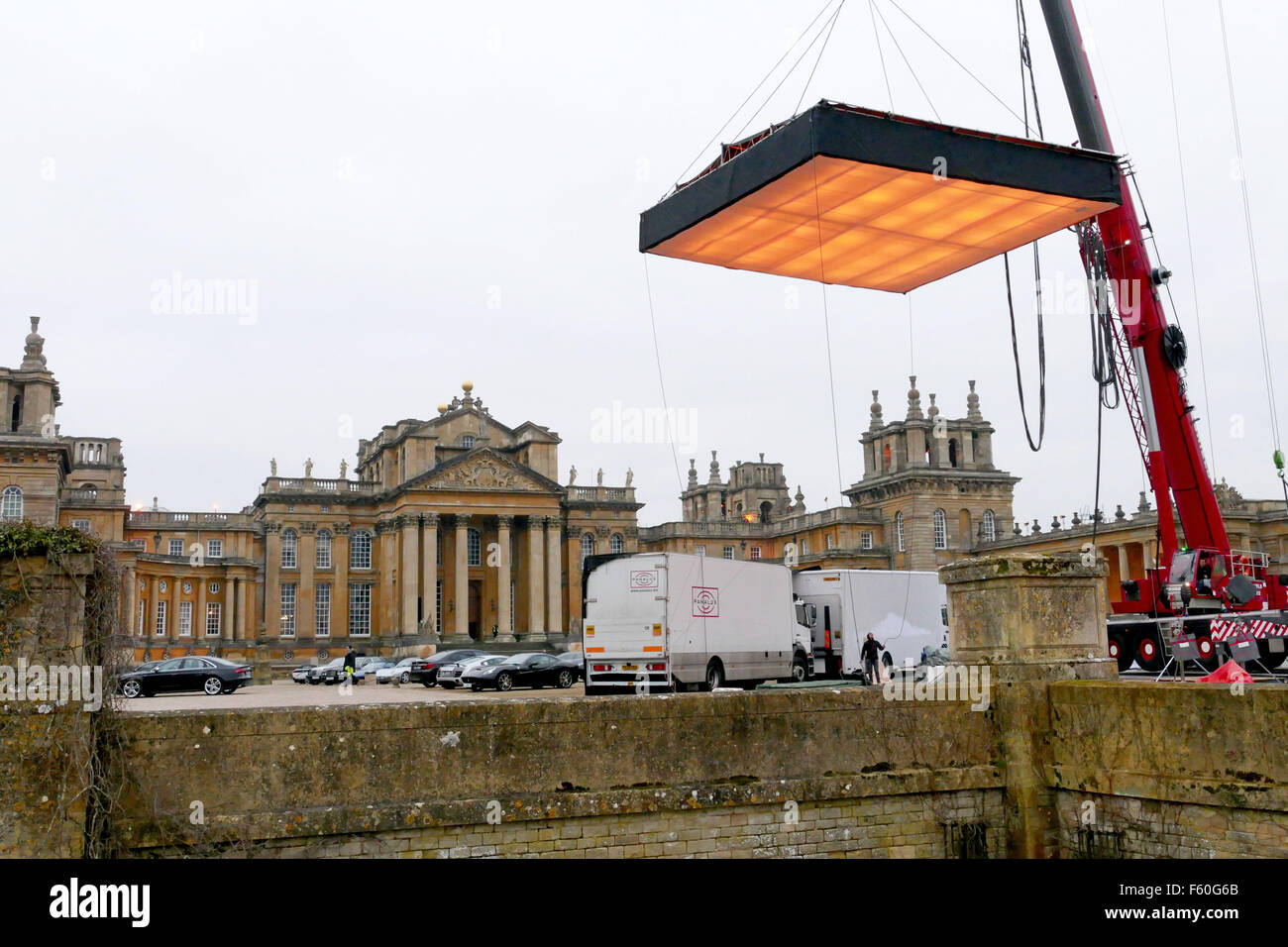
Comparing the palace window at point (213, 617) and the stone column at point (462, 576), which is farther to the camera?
the stone column at point (462, 576)

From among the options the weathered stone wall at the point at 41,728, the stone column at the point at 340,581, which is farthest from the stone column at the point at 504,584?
the weathered stone wall at the point at 41,728

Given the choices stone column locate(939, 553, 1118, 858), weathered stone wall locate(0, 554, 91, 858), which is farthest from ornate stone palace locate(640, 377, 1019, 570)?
weathered stone wall locate(0, 554, 91, 858)

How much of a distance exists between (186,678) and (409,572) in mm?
36728

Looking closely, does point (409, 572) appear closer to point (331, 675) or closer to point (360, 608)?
point (360, 608)

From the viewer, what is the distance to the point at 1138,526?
5772 cm

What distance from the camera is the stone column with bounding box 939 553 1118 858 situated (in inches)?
452

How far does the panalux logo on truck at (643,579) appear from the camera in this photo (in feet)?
74.6

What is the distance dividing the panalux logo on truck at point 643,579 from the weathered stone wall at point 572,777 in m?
11.5

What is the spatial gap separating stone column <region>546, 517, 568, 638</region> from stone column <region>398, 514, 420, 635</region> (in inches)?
337

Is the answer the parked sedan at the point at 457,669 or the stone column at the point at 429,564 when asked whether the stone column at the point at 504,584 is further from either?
the parked sedan at the point at 457,669

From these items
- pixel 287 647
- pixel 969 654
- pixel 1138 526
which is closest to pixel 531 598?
pixel 287 647

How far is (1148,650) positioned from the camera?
66.7 ft
